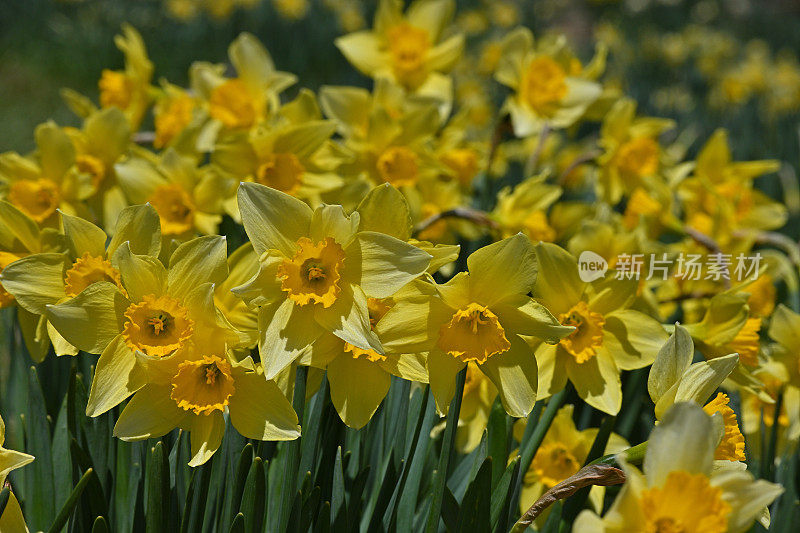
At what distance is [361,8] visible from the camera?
6609 millimetres

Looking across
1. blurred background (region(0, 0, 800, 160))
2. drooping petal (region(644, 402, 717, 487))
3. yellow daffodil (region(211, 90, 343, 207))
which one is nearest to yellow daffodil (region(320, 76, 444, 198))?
yellow daffodil (region(211, 90, 343, 207))

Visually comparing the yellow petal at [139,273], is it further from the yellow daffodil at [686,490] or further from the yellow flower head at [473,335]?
the yellow daffodil at [686,490]

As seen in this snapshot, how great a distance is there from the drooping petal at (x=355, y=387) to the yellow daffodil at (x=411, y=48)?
4.11 feet

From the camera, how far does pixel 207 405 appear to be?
3.18 feet

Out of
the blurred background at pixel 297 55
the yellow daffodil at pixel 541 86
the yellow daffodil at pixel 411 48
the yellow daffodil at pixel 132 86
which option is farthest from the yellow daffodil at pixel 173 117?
the blurred background at pixel 297 55

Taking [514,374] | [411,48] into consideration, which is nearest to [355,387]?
[514,374]

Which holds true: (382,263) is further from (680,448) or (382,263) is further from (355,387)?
(680,448)

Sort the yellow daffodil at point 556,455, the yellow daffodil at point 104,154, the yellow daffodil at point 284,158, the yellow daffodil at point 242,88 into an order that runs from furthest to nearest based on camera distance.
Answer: the yellow daffodil at point 242,88 < the yellow daffodil at point 104,154 < the yellow daffodil at point 284,158 < the yellow daffodil at point 556,455

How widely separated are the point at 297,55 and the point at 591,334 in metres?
4.43

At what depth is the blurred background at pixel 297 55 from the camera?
15.6 feet

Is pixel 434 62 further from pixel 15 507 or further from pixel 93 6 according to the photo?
pixel 93 6

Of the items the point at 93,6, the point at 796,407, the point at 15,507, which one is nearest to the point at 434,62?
the point at 796,407

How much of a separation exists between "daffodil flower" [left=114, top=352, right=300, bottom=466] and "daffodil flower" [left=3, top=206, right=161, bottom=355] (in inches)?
7.0

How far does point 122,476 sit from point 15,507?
190mm
